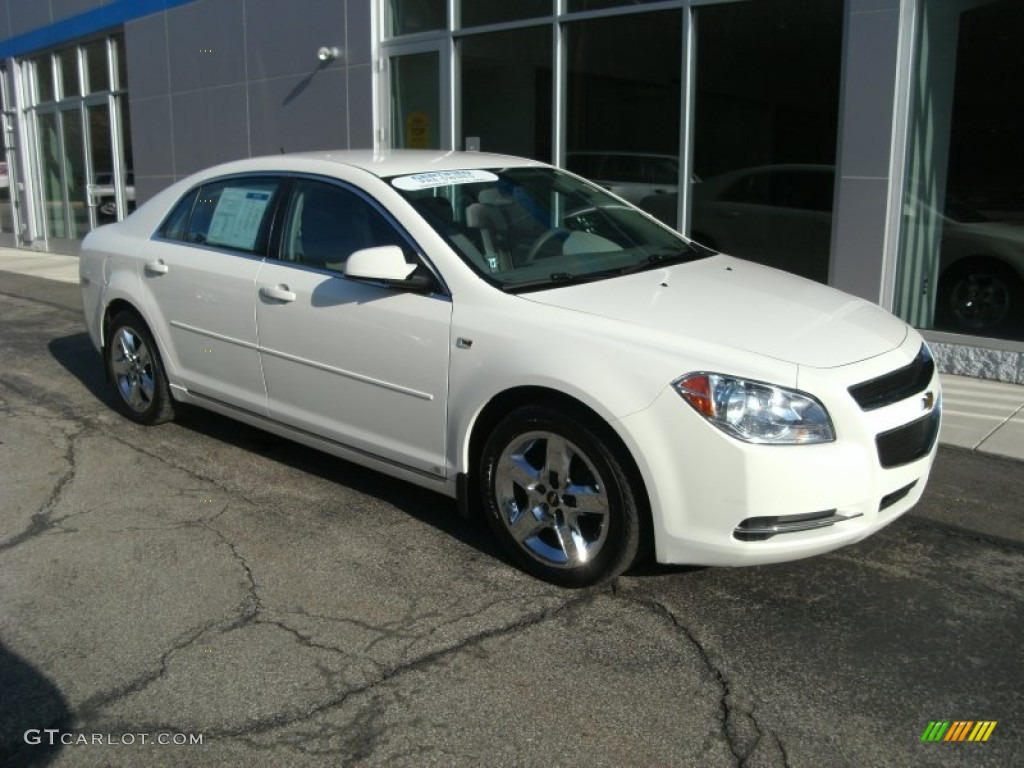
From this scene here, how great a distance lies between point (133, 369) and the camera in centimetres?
615

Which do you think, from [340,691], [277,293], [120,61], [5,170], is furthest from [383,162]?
[5,170]

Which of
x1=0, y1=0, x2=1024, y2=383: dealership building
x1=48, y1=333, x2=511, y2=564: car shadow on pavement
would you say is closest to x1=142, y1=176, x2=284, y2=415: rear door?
x1=48, y1=333, x2=511, y2=564: car shadow on pavement

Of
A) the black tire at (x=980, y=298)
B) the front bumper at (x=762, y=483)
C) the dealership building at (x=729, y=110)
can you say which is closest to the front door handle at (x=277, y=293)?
the front bumper at (x=762, y=483)

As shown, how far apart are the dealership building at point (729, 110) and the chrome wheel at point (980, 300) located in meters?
0.01

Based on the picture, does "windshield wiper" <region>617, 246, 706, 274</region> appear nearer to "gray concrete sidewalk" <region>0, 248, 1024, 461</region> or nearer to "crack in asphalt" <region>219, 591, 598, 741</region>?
"crack in asphalt" <region>219, 591, 598, 741</region>

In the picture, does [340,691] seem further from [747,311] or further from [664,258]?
[664,258]

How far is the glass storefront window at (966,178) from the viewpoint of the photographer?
283 inches

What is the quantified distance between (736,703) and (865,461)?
3.15 feet

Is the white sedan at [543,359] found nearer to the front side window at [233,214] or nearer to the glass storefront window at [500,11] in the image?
the front side window at [233,214]

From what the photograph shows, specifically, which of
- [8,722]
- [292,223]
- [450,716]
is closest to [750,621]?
[450,716]

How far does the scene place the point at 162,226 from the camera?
232 inches

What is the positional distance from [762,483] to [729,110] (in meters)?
5.69

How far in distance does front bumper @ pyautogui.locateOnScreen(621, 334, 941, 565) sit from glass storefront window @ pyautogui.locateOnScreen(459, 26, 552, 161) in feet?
22.6

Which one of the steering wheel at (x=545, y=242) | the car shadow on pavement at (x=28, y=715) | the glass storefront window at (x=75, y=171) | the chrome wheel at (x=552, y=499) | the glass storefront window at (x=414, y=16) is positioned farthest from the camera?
the glass storefront window at (x=75, y=171)
